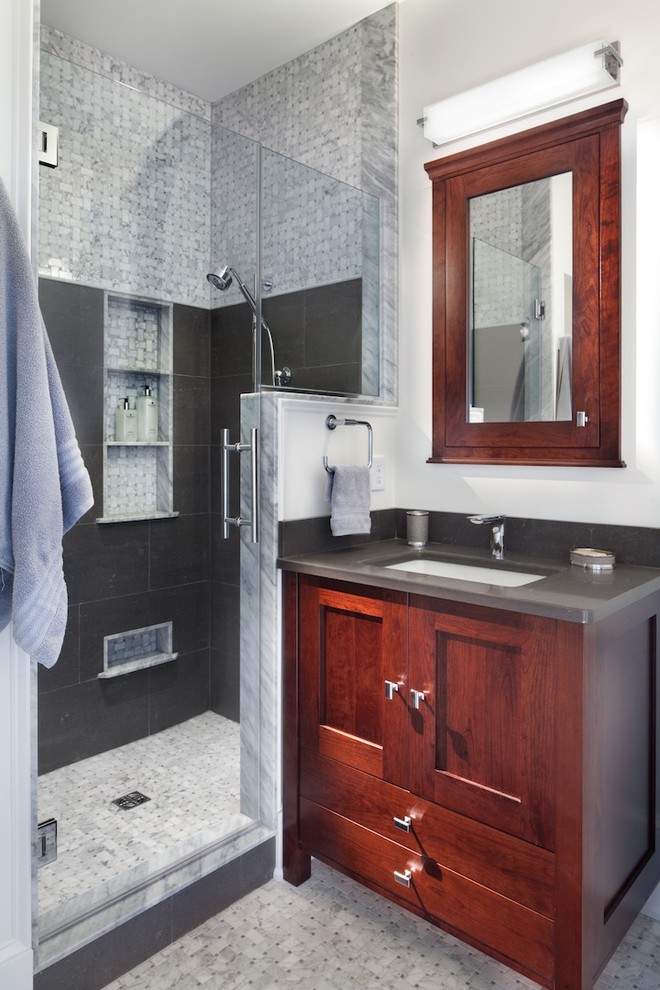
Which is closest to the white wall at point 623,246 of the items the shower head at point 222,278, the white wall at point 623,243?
the white wall at point 623,243

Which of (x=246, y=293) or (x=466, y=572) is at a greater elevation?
(x=246, y=293)

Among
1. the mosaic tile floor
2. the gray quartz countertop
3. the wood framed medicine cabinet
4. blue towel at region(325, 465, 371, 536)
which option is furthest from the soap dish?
the mosaic tile floor

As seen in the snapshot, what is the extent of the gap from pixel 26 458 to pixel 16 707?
21.5 inches

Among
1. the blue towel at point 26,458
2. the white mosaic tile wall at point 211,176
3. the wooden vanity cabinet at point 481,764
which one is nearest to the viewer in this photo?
the blue towel at point 26,458

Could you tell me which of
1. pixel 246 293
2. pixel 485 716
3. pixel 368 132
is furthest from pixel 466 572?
pixel 368 132

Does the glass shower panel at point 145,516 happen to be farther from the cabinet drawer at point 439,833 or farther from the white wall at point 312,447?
the cabinet drawer at point 439,833

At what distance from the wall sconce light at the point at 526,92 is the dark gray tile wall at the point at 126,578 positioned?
103 centimetres

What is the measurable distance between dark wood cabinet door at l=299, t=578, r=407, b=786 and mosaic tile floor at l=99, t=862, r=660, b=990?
437mm

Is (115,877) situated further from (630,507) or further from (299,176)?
(299,176)

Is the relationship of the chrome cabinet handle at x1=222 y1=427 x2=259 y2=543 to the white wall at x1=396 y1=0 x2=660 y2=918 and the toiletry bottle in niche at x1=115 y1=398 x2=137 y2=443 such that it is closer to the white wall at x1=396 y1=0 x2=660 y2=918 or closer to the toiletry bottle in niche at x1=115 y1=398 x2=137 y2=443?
the toiletry bottle in niche at x1=115 y1=398 x2=137 y2=443

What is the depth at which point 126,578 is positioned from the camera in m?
2.03

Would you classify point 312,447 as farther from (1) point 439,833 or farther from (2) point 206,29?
(2) point 206,29

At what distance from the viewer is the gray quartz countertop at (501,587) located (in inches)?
59.5

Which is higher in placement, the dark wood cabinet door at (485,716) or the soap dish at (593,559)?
the soap dish at (593,559)
